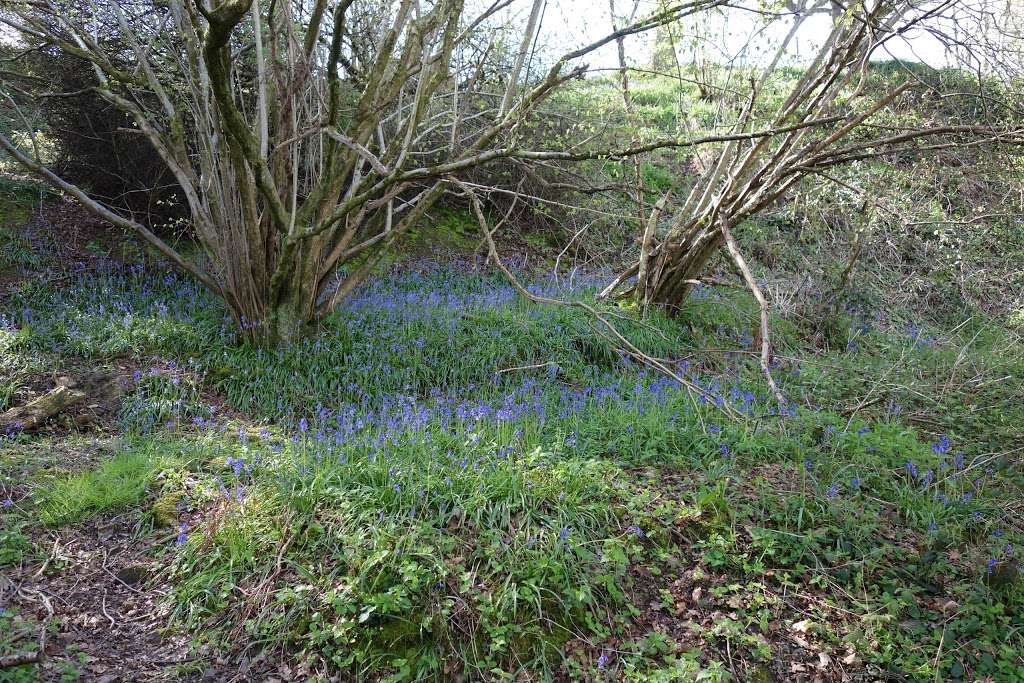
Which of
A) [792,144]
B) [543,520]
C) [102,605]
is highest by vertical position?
[792,144]

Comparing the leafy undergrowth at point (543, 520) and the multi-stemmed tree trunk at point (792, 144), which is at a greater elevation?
the multi-stemmed tree trunk at point (792, 144)

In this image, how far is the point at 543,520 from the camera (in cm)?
353

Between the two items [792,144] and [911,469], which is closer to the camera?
[911,469]

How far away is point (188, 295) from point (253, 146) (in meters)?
2.74

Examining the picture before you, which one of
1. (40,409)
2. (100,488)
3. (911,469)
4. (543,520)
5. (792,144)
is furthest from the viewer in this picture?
(792,144)

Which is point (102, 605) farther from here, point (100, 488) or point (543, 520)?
point (543, 520)

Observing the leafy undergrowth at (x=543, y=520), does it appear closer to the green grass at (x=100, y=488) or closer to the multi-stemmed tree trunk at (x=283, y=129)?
the green grass at (x=100, y=488)

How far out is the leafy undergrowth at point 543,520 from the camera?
3.06 meters

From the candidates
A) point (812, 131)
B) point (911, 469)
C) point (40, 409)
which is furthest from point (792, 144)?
point (40, 409)

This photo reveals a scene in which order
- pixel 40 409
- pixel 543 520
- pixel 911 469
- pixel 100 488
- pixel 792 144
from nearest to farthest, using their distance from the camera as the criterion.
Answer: pixel 543 520, pixel 100 488, pixel 911 469, pixel 40 409, pixel 792 144

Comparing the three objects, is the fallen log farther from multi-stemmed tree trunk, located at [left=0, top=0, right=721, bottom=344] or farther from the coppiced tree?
the coppiced tree

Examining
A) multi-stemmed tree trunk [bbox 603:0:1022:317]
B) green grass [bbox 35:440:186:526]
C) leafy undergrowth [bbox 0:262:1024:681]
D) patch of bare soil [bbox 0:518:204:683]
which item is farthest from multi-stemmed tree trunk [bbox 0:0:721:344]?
patch of bare soil [bbox 0:518:204:683]

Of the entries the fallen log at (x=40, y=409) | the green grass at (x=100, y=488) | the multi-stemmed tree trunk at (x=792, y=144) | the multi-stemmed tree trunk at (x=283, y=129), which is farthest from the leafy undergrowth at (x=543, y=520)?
the multi-stemmed tree trunk at (x=792, y=144)

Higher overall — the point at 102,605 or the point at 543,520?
the point at 543,520
